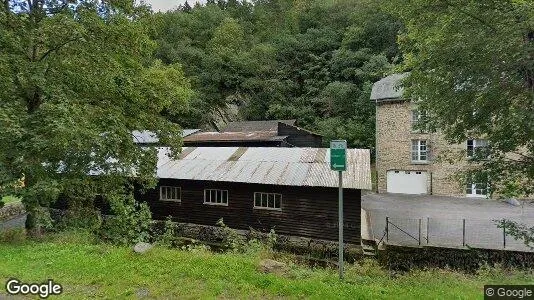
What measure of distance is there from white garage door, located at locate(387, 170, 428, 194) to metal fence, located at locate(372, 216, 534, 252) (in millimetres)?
7899

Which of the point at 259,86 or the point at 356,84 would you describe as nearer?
the point at 356,84

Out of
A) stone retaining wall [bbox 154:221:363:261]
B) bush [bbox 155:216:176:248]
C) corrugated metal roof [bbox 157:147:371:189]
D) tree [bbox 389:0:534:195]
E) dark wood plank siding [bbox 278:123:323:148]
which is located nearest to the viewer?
tree [bbox 389:0:534:195]

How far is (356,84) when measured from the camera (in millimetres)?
38250

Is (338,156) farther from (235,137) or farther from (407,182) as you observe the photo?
(235,137)

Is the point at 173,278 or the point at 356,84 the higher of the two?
the point at 356,84

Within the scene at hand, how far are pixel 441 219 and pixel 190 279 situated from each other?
52.5 feet

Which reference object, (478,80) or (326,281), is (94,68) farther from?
(478,80)

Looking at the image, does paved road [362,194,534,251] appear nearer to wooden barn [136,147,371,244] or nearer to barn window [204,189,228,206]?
wooden barn [136,147,371,244]

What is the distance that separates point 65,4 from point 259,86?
108ft

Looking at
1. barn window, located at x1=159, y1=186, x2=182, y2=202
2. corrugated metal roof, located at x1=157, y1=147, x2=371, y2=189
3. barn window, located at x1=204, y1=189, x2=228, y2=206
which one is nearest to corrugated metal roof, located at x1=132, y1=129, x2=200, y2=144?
corrugated metal roof, located at x1=157, y1=147, x2=371, y2=189

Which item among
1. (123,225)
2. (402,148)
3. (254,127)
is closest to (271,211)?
(123,225)

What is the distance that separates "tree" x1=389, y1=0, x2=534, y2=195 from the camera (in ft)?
22.3

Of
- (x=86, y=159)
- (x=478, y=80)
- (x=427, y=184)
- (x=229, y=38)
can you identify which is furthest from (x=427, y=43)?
(x=229, y=38)

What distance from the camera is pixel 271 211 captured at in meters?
16.4
